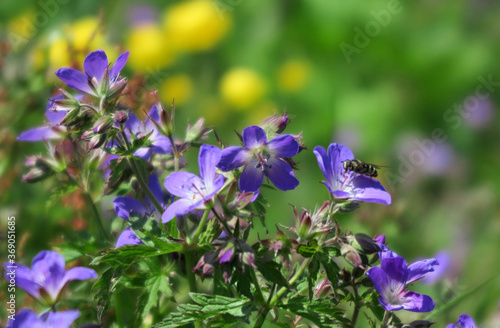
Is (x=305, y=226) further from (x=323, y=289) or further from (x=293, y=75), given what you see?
(x=293, y=75)

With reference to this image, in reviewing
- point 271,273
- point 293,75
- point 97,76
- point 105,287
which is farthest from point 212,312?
point 293,75

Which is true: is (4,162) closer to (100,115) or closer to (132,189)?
(132,189)

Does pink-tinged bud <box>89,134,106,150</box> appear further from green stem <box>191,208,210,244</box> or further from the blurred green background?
the blurred green background

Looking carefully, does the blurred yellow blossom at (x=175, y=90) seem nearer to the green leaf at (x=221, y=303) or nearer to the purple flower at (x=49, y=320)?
the green leaf at (x=221, y=303)

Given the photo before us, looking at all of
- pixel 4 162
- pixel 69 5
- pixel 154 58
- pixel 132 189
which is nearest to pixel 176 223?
pixel 132 189

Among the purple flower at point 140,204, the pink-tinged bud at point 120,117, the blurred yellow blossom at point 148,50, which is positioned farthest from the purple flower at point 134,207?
the blurred yellow blossom at point 148,50

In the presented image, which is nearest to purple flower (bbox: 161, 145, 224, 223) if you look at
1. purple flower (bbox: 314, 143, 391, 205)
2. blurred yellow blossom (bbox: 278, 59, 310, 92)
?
purple flower (bbox: 314, 143, 391, 205)
